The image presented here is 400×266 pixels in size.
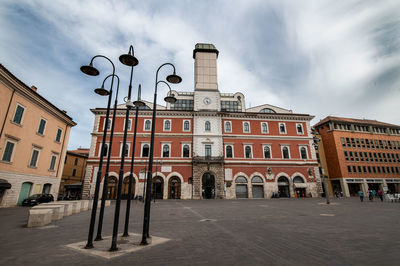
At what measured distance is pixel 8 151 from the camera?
17094 millimetres

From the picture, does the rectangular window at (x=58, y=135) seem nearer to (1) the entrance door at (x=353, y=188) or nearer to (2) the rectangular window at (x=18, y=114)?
(2) the rectangular window at (x=18, y=114)

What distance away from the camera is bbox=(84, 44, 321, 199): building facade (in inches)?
1126

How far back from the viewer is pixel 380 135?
4191 cm

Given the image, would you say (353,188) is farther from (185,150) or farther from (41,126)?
(41,126)

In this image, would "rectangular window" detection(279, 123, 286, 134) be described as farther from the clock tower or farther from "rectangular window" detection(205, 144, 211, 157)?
"rectangular window" detection(205, 144, 211, 157)

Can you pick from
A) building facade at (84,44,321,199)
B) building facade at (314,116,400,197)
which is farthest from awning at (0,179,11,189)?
building facade at (314,116,400,197)

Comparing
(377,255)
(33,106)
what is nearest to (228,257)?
(377,255)

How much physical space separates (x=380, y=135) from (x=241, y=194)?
36.7 metres

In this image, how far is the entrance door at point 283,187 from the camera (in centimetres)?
3006

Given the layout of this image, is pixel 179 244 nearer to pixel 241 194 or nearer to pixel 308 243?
pixel 308 243

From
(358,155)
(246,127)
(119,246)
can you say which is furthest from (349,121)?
(119,246)

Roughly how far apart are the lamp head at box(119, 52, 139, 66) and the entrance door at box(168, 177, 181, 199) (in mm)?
24666

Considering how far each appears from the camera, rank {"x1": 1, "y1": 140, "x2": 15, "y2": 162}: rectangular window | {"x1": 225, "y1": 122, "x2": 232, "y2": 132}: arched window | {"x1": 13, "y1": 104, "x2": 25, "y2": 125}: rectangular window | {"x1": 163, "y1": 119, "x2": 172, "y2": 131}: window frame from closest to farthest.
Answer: {"x1": 1, "y1": 140, "x2": 15, "y2": 162}: rectangular window, {"x1": 13, "y1": 104, "x2": 25, "y2": 125}: rectangular window, {"x1": 163, "y1": 119, "x2": 172, "y2": 131}: window frame, {"x1": 225, "y1": 122, "x2": 232, "y2": 132}: arched window

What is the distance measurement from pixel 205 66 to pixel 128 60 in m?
31.9
